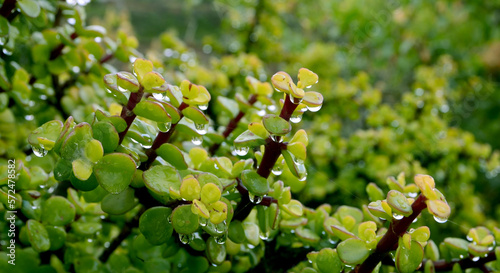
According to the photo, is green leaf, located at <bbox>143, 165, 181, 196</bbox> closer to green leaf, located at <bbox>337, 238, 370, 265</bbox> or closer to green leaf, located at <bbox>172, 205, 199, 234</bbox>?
green leaf, located at <bbox>172, 205, 199, 234</bbox>

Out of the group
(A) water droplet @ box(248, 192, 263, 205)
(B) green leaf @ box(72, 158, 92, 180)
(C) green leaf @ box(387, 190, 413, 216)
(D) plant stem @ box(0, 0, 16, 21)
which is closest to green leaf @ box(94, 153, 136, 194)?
(B) green leaf @ box(72, 158, 92, 180)

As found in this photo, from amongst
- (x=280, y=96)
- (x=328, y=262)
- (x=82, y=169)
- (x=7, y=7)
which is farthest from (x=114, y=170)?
(x=280, y=96)

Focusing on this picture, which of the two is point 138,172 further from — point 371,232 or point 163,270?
point 371,232

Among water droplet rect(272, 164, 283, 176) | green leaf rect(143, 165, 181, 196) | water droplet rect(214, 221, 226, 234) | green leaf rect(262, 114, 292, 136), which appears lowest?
water droplet rect(214, 221, 226, 234)

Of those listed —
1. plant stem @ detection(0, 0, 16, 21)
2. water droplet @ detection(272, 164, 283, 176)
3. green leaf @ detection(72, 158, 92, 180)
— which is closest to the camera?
green leaf @ detection(72, 158, 92, 180)

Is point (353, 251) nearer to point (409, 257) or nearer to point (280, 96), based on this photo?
point (409, 257)

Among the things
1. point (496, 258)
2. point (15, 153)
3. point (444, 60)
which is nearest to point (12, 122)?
point (15, 153)

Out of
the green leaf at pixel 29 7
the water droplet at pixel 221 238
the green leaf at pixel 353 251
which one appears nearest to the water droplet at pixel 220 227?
the water droplet at pixel 221 238
